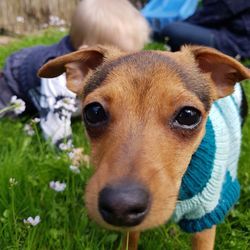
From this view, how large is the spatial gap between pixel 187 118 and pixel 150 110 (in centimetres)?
18

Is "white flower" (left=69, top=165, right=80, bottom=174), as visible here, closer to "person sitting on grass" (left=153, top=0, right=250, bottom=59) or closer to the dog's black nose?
the dog's black nose

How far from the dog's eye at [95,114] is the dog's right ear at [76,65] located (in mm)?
380

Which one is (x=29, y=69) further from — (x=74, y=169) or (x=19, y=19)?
(x=19, y=19)

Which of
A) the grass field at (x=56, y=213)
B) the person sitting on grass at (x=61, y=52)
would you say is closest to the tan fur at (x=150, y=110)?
the grass field at (x=56, y=213)

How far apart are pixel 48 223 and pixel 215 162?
3.53ft

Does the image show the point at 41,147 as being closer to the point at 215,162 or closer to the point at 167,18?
the point at 215,162

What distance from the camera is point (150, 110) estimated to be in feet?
6.97

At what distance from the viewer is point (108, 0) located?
Answer: 15.2 ft

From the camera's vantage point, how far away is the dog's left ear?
2555 mm

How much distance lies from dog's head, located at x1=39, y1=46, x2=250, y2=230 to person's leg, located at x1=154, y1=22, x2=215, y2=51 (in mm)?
3905

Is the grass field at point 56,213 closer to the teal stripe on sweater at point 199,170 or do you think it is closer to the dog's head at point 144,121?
the teal stripe on sweater at point 199,170

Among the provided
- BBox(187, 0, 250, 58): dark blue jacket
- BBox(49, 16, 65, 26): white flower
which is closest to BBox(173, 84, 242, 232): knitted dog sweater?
BBox(187, 0, 250, 58): dark blue jacket

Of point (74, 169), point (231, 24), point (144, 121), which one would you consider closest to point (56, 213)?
point (74, 169)

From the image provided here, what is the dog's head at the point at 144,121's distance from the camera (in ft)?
6.08
